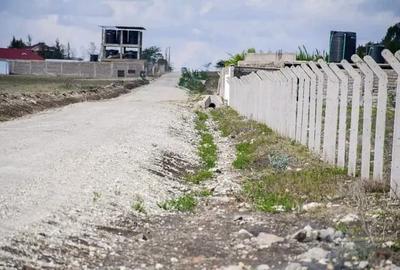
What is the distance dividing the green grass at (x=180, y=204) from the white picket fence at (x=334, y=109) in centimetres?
246

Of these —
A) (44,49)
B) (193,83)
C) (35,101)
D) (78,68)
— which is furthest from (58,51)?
(35,101)

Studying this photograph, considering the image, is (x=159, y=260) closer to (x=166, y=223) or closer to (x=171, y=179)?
(x=166, y=223)

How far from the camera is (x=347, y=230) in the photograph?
6.71 metres

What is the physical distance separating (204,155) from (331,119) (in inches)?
174

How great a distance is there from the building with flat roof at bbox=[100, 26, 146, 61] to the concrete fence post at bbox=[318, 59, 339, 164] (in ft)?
287

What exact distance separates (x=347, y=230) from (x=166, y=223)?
7.29 ft

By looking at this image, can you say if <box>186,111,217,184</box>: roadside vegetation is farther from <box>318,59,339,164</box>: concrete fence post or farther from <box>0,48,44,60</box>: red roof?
<box>0,48,44,60</box>: red roof

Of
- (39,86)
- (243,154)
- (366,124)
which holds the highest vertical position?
(366,124)

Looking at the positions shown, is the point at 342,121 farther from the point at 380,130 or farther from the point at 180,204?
the point at 180,204

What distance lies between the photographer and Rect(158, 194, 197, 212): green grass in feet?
28.5

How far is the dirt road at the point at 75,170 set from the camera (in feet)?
25.6

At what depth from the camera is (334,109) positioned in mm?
11445

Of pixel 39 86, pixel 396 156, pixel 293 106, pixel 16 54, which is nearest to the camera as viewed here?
pixel 396 156

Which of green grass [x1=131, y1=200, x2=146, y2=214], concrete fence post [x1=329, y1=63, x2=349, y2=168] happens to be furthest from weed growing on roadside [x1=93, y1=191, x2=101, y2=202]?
concrete fence post [x1=329, y1=63, x2=349, y2=168]
